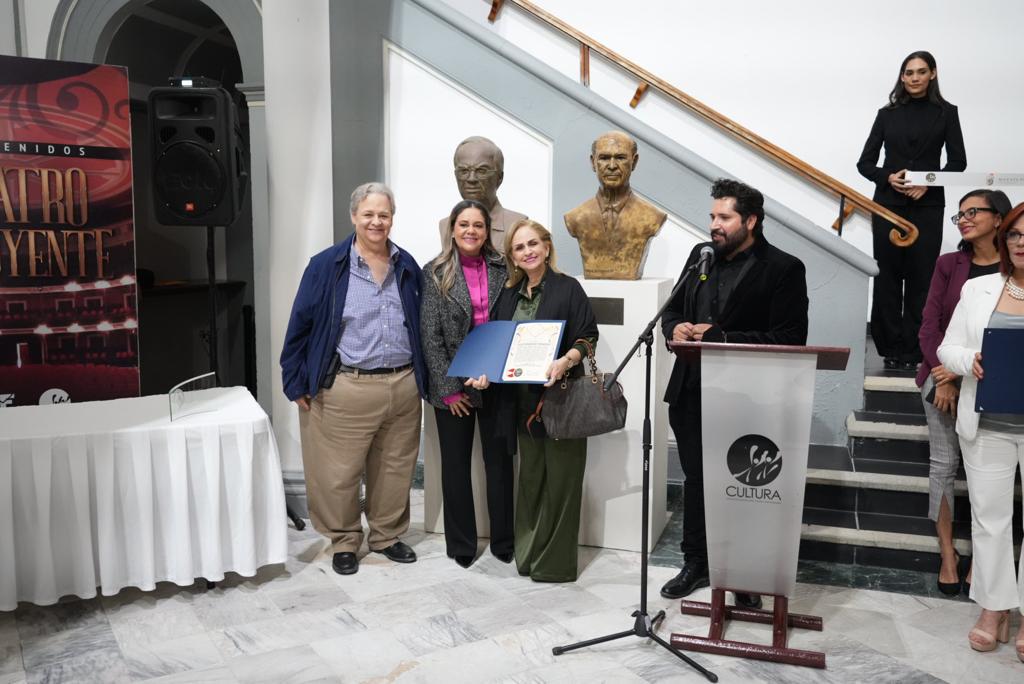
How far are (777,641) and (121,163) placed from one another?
166 inches

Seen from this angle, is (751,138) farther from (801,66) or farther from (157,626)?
Result: (157,626)

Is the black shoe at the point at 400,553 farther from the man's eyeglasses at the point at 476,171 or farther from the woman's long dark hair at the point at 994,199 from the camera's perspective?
the woman's long dark hair at the point at 994,199

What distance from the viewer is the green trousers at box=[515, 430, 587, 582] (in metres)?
3.87

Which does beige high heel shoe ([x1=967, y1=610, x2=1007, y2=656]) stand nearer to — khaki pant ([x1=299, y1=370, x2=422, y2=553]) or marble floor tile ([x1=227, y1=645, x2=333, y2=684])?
marble floor tile ([x1=227, y1=645, x2=333, y2=684])

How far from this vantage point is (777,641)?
3.23 metres

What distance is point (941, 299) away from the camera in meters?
3.72

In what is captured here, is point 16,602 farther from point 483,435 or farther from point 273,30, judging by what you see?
point 273,30

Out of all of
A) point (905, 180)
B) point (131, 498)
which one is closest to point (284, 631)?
point (131, 498)

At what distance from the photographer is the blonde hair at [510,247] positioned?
12.3 ft

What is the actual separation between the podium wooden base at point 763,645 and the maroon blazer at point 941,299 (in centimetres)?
124

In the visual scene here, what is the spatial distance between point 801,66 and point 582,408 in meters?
4.10

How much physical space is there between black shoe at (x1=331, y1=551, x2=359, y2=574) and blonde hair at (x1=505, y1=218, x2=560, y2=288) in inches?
57.8

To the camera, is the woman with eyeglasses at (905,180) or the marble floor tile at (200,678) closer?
the marble floor tile at (200,678)

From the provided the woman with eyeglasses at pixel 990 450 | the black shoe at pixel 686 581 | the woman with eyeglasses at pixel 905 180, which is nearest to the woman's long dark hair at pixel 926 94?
the woman with eyeglasses at pixel 905 180
